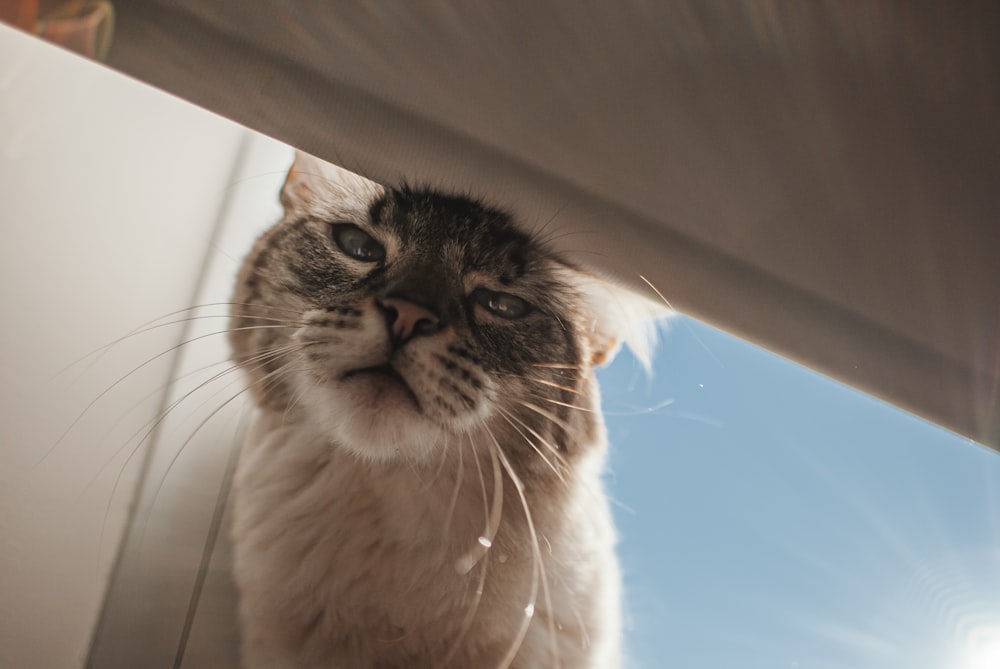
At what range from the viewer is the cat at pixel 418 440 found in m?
0.84

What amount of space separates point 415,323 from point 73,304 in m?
0.48

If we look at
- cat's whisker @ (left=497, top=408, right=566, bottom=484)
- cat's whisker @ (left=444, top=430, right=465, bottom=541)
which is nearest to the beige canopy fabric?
cat's whisker @ (left=497, top=408, right=566, bottom=484)

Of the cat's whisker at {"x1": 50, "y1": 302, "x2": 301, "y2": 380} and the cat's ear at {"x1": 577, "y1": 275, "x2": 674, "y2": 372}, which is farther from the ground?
the cat's ear at {"x1": 577, "y1": 275, "x2": 674, "y2": 372}

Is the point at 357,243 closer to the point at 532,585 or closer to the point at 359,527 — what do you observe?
the point at 359,527

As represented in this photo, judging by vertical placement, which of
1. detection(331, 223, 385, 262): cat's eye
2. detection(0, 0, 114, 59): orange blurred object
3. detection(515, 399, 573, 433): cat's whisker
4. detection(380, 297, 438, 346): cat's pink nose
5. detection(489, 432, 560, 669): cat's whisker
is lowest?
detection(489, 432, 560, 669): cat's whisker

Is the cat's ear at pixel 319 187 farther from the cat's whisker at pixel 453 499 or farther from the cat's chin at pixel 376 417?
the cat's whisker at pixel 453 499

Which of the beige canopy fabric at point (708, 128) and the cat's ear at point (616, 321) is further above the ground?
the beige canopy fabric at point (708, 128)

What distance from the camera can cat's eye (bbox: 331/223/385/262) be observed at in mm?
979

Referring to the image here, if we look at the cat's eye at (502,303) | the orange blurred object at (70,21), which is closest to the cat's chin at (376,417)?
the cat's eye at (502,303)

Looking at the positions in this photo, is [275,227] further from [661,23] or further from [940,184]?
[940,184]

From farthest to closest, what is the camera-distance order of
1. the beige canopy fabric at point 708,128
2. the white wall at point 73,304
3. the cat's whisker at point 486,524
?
1. the cat's whisker at point 486,524
2. the white wall at point 73,304
3. the beige canopy fabric at point 708,128

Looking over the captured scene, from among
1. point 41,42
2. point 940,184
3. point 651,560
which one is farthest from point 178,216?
point 940,184

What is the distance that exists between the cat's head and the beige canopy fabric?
0.56 ft

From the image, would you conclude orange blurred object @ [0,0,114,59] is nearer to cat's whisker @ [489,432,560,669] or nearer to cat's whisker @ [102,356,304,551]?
cat's whisker @ [102,356,304,551]
